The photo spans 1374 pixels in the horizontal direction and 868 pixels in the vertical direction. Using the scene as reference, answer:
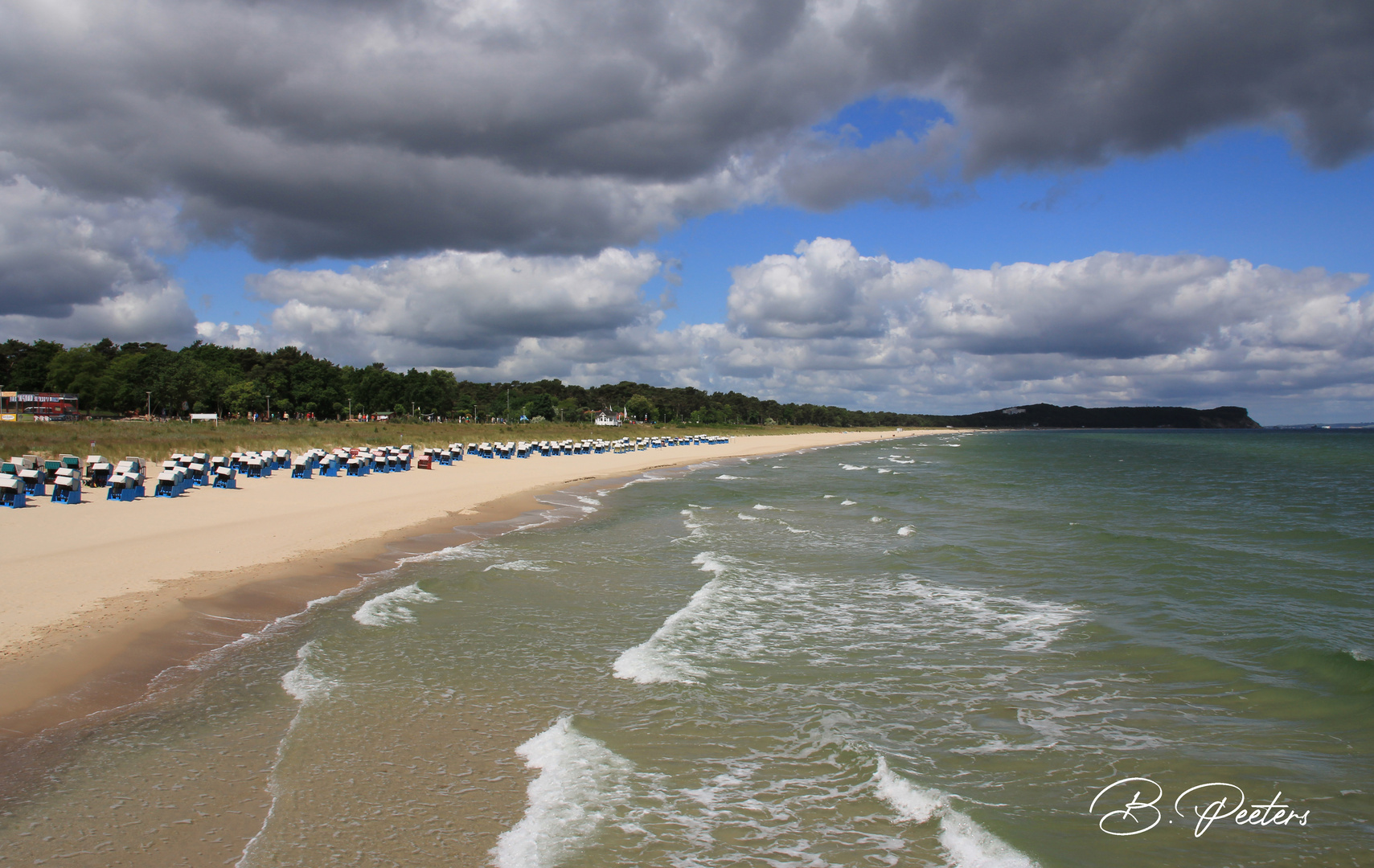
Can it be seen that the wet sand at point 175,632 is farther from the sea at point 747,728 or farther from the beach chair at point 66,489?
the beach chair at point 66,489

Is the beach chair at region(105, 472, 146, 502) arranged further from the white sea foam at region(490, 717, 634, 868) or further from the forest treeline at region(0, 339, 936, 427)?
the forest treeline at region(0, 339, 936, 427)

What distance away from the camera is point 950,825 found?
508cm

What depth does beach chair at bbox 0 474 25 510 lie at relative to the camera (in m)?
16.7

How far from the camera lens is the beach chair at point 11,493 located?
54.9 feet

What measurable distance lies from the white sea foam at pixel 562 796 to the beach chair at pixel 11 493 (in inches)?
688

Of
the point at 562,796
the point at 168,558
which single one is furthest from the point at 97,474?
the point at 562,796

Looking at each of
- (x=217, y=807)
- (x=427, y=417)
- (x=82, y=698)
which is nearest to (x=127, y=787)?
(x=217, y=807)

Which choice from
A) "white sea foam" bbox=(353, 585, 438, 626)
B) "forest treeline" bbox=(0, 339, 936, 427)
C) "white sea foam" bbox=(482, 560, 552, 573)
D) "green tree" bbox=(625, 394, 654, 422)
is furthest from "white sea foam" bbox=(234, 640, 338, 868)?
"green tree" bbox=(625, 394, 654, 422)

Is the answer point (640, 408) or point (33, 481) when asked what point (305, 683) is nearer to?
point (33, 481)

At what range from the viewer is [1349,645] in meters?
9.53

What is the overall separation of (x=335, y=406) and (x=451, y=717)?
105 metres

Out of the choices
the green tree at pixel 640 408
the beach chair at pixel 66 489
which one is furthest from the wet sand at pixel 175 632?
the green tree at pixel 640 408
